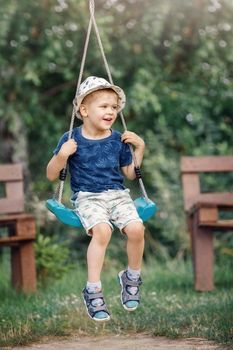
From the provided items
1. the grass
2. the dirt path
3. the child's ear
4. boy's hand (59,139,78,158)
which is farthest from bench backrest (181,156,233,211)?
boy's hand (59,139,78,158)

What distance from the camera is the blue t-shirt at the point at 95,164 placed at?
4.70 m

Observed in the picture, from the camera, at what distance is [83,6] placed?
9227 millimetres

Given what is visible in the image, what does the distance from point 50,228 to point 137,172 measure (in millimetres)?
5457

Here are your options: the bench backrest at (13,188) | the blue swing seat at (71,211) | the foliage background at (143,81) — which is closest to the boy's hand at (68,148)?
the blue swing seat at (71,211)

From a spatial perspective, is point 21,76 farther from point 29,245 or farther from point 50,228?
point 29,245

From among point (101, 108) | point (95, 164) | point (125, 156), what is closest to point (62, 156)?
point (95, 164)

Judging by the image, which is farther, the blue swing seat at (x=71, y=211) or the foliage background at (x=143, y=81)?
the foliage background at (x=143, y=81)

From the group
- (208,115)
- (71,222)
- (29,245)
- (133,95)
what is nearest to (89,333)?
(71,222)

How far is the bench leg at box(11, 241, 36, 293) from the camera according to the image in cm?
729

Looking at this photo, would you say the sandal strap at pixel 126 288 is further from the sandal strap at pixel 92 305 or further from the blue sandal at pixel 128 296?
the sandal strap at pixel 92 305

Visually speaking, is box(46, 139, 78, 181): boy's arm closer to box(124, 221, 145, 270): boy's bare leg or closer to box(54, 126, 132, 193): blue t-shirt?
box(54, 126, 132, 193): blue t-shirt

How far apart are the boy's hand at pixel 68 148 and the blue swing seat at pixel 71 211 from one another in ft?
0.84

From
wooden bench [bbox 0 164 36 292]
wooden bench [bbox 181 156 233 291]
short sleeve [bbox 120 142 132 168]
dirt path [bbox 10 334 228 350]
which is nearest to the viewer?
dirt path [bbox 10 334 228 350]

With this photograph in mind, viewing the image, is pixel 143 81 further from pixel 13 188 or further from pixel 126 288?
pixel 126 288
